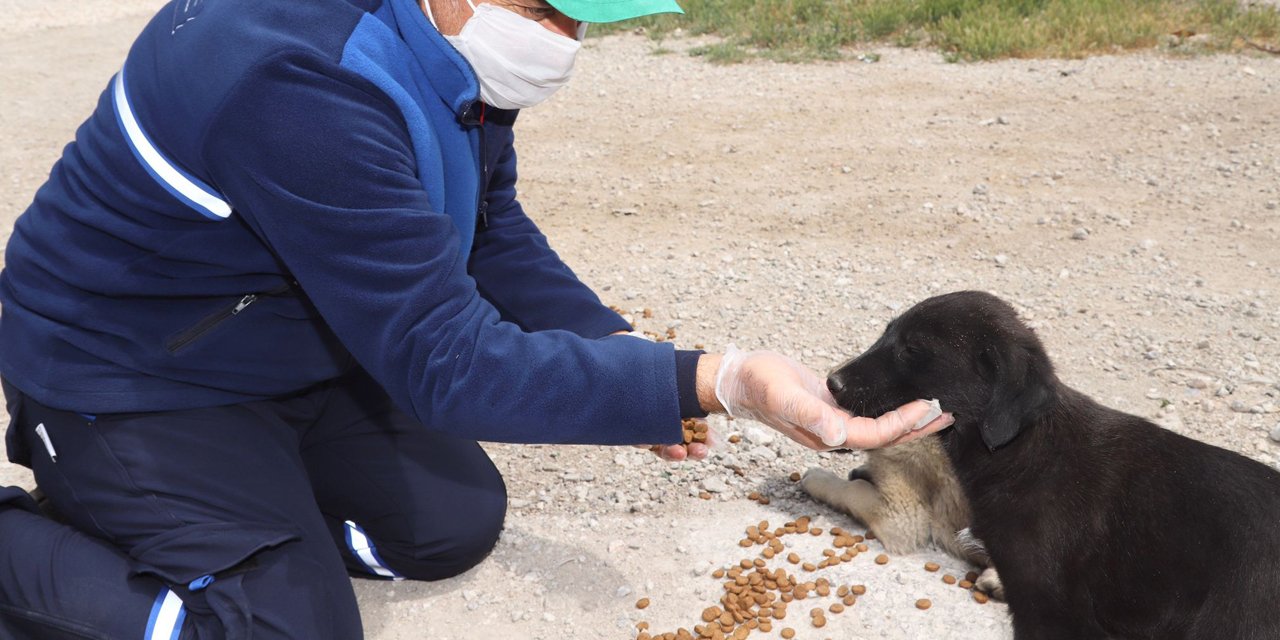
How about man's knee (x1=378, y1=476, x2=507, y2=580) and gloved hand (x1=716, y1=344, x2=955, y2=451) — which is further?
man's knee (x1=378, y1=476, x2=507, y2=580)

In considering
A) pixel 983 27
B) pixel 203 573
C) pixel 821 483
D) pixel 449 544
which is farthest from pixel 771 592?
pixel 983 27

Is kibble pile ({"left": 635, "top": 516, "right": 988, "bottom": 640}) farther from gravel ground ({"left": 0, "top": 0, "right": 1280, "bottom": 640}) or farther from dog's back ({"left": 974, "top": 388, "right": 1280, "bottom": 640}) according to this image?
dog's back ({"left": 974, "top": 388, "right": 1280, "bottom": 640})

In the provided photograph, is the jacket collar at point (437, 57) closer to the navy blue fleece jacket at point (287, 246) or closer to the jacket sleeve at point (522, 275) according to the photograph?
the navy blue fleece jacket at point (287, 246)

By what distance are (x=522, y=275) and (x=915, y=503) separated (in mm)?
1493

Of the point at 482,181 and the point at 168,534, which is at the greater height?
the point at 482,181

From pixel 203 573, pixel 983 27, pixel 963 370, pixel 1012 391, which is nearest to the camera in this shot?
pixel 203 573

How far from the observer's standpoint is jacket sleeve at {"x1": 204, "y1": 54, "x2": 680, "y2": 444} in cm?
261

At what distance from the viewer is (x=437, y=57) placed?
284 centimetres

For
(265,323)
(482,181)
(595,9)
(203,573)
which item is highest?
(595,9)

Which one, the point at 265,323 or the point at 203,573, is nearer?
the point at 203,573

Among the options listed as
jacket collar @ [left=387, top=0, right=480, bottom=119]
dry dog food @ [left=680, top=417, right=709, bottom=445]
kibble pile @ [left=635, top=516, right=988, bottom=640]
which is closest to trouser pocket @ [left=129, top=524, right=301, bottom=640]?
kibble pile @ [left=635, top=516, right=988, bottom=640]

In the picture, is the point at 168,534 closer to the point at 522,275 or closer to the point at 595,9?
the point at 522,275

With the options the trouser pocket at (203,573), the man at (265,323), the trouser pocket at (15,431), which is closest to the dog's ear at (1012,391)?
the man at (265,323)

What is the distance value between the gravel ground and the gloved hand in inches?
13.1
